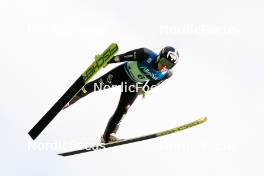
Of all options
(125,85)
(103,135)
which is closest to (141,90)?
(125,85)

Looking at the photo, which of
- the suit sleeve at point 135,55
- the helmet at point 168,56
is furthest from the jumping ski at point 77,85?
the helmet at point 168,56

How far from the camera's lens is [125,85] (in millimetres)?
18688

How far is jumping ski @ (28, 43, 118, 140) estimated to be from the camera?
16.0 m

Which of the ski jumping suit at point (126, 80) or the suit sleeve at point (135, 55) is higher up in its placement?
the suit sleeve at point (135, 55)

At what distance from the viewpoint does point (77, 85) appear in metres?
16.8

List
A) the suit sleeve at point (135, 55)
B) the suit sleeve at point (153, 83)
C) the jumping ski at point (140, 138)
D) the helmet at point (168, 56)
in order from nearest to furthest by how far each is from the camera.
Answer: the helmet at point (168, 56)
the suit sleeve at point (135, 55)
the suit sleeve at point (153, 83)
the jumping ski at point (140, 138)

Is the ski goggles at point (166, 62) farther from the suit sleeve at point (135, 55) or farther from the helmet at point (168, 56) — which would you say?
the suit sleeve at point (135, 55)

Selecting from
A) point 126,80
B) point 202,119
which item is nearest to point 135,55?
point 126,80

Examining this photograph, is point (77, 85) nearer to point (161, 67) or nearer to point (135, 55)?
point (135, 55)

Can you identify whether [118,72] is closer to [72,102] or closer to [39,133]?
[72,102]

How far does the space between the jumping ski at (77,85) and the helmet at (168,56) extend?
6.13 feet

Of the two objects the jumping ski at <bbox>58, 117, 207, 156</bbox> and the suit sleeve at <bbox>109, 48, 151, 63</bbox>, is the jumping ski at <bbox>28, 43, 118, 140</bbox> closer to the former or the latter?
the suit sleeve at <bbox>109, 48, 151, 63</bbox>

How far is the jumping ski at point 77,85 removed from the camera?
16002 millimetres

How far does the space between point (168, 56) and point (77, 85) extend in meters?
2.47
